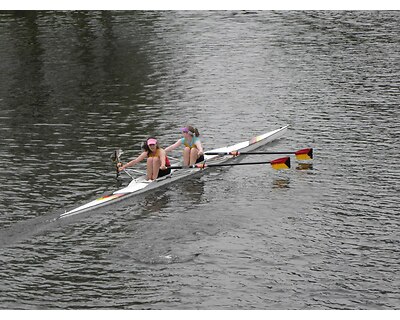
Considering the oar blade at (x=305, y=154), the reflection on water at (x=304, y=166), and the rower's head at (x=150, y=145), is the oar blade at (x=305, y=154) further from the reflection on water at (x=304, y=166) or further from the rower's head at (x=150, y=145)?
the rower's head at (x=150, y=145)

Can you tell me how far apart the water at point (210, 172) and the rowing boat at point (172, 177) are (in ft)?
1.13

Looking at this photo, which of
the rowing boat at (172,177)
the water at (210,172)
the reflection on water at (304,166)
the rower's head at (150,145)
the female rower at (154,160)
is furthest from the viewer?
the reflection on water at (304,166)

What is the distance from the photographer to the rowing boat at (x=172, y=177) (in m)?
34.7

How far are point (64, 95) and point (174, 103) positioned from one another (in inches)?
259

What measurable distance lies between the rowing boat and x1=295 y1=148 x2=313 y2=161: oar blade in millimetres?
2820

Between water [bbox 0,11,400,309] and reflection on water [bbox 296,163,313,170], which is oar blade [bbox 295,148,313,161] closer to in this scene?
reflection on water [bbox 296,163,313,170]

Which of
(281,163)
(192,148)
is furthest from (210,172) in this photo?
(281,163)

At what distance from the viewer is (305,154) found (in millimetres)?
39438

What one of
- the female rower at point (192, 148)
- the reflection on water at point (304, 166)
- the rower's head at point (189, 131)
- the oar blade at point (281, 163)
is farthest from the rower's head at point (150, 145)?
the reflection on water at point (304, 166)

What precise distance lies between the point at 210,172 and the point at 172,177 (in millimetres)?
2186

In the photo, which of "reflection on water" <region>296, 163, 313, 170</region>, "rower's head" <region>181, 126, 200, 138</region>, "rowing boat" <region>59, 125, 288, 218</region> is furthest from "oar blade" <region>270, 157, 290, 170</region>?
"rower's head" <region>181, 126, 200, 138</region>

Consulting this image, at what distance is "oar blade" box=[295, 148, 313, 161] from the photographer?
1550 inches

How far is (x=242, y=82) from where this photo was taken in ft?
181

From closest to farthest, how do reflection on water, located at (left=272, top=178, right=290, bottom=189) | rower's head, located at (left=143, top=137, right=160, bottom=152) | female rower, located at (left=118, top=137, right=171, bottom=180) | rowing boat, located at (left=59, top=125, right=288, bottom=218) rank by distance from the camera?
rowing boat, located at (left=59, top=125, right=288, bottom=218)
rower's head, located at (left=143, top=137, right=160, bottom=152)
female rower, located at (left=118, top=137, right=171, bottom=180)
reflection on water, located at (left=272, top=178, right=290, bottom=189)
